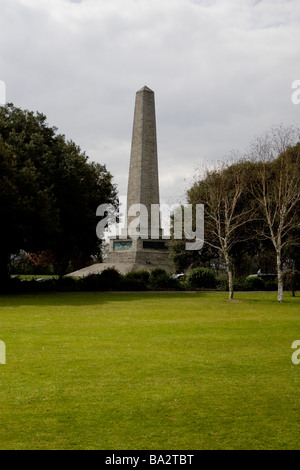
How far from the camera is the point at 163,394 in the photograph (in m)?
8.39

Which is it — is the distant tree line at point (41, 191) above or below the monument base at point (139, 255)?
above

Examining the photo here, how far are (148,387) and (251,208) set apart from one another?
28936 millimetres

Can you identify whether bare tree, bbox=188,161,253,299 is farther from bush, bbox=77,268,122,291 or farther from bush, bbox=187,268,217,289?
bush, bbox=77,268,122,291

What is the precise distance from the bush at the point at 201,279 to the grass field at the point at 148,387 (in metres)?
22.7

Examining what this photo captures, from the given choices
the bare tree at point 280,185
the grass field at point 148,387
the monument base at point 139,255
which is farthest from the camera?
the monument base at point 139,255

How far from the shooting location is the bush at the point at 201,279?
39938 mm

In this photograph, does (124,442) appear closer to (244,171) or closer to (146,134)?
(244,171)

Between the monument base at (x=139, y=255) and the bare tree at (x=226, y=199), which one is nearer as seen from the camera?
the bare tree at (x=226, y=199)

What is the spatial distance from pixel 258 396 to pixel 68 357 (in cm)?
490

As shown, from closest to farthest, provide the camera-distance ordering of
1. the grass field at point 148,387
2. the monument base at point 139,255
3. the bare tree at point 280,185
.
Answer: the grass field at point 148,387, the bare tree at point 280,185, the monument base at point 139,255

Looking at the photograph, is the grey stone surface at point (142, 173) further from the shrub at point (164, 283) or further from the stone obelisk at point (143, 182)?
the shrub at point (164, 283)

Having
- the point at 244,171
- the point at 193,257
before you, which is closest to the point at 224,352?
the point at 244,171

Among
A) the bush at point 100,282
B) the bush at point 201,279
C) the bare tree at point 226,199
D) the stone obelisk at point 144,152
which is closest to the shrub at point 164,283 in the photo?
the bush at point 201,279

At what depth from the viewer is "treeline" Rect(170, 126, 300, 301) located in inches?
1188
